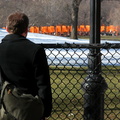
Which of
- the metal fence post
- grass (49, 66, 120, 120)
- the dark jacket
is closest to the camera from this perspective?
the dark jacket

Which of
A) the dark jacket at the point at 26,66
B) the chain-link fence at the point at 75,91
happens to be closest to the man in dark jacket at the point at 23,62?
the dark jacket at the point at 26,66

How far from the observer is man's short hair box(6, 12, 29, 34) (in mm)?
2605

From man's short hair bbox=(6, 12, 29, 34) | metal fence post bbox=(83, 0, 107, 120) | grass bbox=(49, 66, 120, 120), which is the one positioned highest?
man's short hair bbox=(6, 12, 29, 34)

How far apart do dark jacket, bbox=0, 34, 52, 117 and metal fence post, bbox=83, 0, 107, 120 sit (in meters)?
0.97

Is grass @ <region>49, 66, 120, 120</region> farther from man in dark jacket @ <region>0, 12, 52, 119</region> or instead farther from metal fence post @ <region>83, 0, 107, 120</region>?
man in dark jacket @ <region>0, 12, 52, 119</region>

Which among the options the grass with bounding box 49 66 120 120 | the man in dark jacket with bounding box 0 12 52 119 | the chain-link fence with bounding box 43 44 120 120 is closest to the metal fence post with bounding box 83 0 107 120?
the chain-link fence with bounding box 43 44 120 120

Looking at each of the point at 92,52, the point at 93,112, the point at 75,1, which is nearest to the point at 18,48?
the point at 92,52

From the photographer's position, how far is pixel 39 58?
2590 mm

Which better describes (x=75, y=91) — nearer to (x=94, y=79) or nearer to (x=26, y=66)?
(x=94, y=79)

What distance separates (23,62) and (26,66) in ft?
0.13

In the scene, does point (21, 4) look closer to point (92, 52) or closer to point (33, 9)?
point (33, 9)

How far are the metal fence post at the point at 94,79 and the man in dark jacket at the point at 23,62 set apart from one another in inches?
37.9

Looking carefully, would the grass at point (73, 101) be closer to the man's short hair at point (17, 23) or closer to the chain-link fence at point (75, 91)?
the chain-link fence at point (75, 91)

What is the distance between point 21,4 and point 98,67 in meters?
19.9
